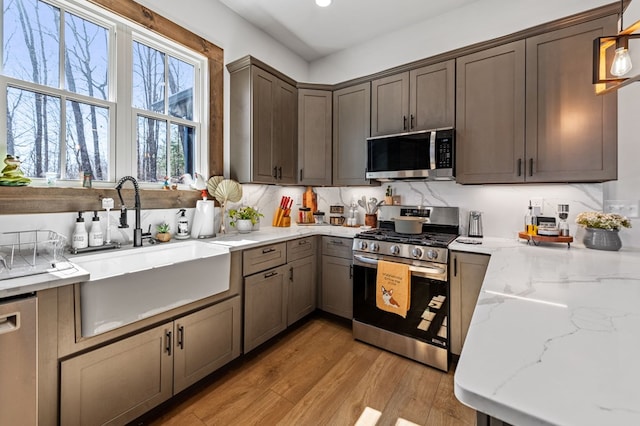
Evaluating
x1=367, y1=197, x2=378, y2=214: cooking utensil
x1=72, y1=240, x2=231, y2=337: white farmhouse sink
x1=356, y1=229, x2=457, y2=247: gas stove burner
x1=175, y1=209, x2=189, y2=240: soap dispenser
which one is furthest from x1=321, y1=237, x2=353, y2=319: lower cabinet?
x1=175, y1=209, x2=189, y2=240: soap dispenser

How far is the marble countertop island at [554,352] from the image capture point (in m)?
0.46

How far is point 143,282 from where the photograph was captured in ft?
4.65

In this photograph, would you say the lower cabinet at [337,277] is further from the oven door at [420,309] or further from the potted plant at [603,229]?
the potted plant at [603,229]

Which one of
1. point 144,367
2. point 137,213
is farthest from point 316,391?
point 137,213

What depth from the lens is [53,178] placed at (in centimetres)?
173

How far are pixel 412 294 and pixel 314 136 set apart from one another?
6.30 ft

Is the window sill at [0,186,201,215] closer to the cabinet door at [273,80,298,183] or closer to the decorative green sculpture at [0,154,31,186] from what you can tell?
the decorative green sculpture at [0,154,31,186]

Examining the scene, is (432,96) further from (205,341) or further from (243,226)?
(205,341)

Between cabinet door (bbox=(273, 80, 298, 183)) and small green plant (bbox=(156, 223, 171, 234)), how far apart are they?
1121 mm

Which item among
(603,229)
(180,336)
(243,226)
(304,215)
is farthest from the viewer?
(304,215)

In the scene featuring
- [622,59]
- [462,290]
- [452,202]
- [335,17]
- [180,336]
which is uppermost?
[335,17]

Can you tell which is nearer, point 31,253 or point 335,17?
point 31,253

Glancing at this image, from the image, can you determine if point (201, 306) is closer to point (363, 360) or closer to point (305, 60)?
point (363, 360)

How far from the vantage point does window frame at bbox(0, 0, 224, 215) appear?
1.59m
